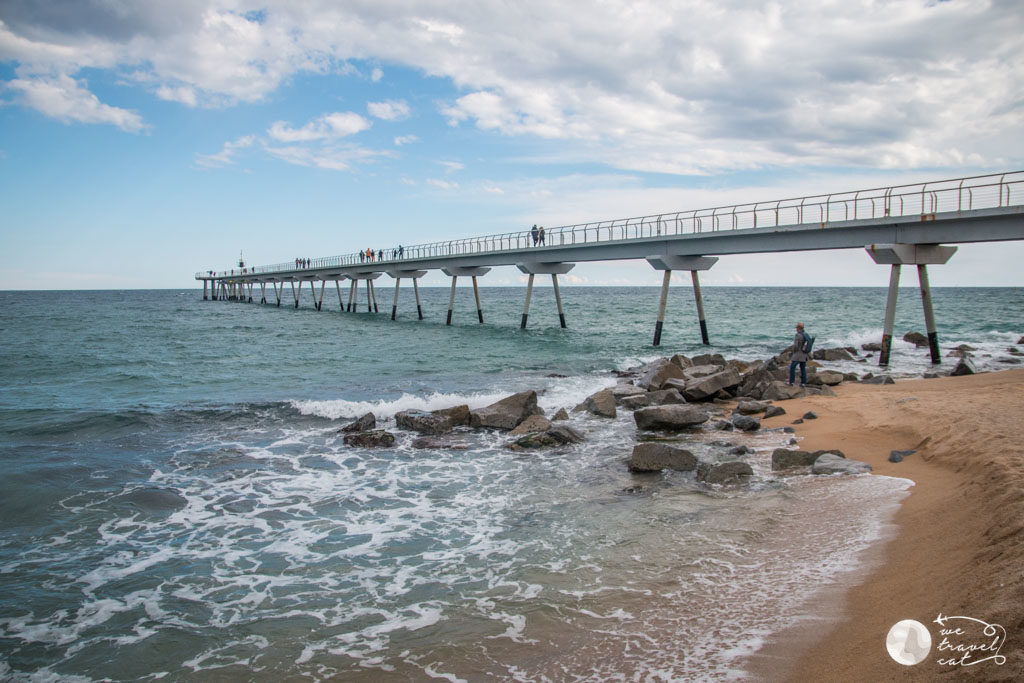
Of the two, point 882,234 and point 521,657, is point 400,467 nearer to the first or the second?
point 521,657

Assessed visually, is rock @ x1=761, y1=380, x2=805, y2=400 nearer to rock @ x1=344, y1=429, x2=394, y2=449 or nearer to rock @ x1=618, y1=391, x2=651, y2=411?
rock @ x1=618, y1=391, x2=651, y2=411

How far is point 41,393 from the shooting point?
19859 mm

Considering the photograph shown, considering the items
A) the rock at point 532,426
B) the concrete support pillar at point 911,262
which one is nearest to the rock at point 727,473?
the rock at point 532,426

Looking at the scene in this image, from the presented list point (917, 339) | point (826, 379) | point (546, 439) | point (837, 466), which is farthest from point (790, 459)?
point (917, 339)

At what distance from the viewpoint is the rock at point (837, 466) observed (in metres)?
9.41

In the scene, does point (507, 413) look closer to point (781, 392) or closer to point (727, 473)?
point (727, 473)

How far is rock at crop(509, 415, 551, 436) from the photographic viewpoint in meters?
13.8

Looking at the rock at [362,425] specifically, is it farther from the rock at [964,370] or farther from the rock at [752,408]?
the rock at [964,370]

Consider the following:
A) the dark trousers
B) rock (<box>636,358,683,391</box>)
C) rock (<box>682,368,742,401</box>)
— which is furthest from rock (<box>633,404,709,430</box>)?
the dark trousers

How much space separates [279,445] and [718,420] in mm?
10366

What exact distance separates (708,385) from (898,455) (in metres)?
7.59

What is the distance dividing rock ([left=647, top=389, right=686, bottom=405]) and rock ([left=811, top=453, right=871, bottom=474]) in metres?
6.33

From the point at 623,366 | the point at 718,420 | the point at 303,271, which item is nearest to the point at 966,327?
the point at 623,366

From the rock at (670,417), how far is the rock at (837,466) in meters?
4.12
